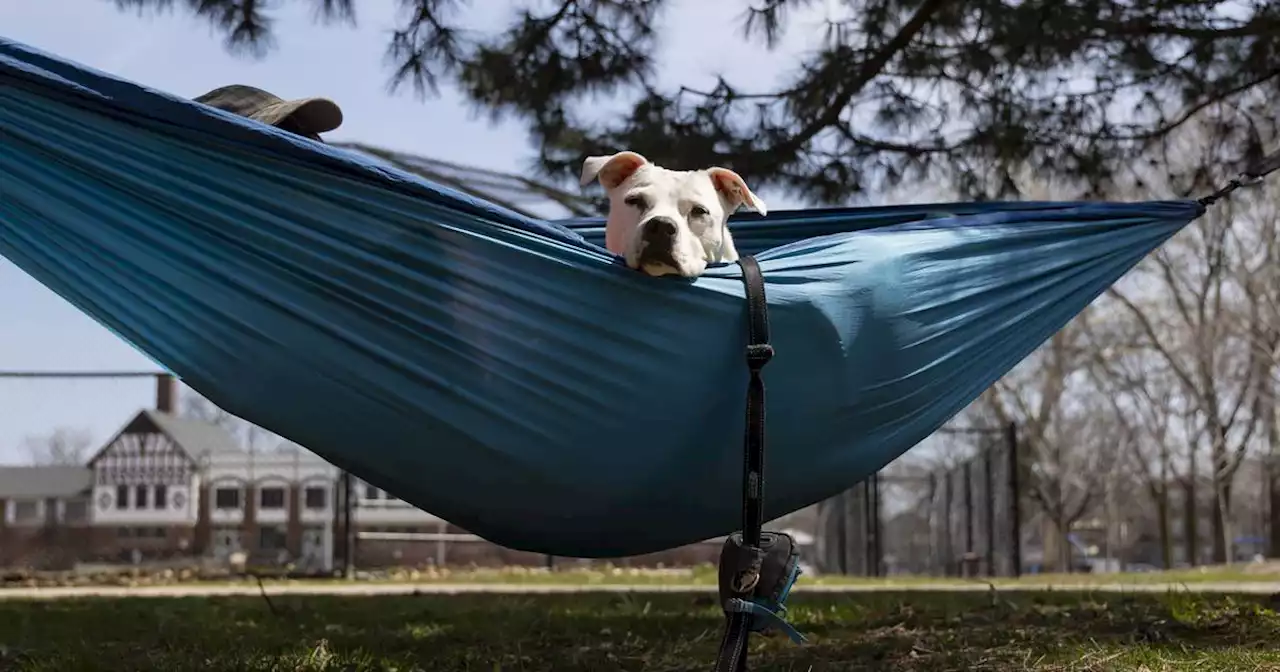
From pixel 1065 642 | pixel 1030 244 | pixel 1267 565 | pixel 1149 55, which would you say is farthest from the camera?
pixel 1267 565

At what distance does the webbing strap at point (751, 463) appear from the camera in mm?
1822

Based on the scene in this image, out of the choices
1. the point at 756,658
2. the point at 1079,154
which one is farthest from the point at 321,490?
the point at 756,658

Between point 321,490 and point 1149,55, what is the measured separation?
6.78 metres

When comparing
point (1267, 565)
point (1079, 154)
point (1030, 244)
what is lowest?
point (1267, 565)

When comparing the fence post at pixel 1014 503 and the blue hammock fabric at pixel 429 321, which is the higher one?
the blue hammock fabric at pixel 429 321

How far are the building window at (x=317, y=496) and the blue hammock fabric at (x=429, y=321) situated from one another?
7.01 m

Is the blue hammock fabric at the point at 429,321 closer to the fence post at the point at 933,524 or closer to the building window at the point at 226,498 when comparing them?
the building window at the point at 226,498

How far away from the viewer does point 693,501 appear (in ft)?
6.72

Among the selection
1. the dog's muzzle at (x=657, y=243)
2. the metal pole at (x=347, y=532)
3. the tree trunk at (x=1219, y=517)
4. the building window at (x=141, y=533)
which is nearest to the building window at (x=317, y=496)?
the metal pole at (x=347, y=532)

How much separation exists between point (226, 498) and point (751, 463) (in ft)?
26.2

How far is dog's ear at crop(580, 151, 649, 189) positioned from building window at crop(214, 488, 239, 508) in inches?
290

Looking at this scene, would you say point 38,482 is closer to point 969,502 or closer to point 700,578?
point 700,578

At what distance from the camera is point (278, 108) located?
96.4 inches

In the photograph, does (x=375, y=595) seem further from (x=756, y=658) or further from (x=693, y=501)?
(x=693, y=501)
